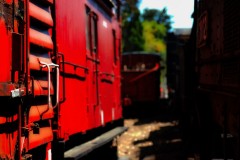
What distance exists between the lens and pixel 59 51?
5.27 meters

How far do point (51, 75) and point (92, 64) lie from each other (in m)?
2.35

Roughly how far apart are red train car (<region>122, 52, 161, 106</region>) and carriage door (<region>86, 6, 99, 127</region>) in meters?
12.8

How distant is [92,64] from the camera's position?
23.7 ft

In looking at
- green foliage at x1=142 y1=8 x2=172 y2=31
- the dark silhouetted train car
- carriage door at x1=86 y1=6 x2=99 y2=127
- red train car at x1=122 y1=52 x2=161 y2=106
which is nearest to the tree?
green foliage at x1=142 y1=8 x2=172 y2=31

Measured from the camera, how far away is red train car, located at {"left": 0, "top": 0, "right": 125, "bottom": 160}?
3.68 meters

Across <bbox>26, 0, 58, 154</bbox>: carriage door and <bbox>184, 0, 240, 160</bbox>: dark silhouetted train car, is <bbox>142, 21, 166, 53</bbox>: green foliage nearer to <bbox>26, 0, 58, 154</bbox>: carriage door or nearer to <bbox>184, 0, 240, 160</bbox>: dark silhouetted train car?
<bbox>184, 0, 240, 160</bbox>: dark silhouetted train car

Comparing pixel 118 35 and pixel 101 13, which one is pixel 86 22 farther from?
pixel 118 35

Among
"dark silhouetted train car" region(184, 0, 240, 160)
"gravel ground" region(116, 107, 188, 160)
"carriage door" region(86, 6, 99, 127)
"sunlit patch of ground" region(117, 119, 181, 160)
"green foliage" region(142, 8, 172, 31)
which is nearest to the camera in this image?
"dark silhouetted train car" region(184, 0, 240, 160)

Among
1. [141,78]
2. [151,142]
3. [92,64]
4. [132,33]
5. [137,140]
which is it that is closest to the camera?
[92,64]

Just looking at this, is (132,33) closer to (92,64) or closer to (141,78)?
(141,78)

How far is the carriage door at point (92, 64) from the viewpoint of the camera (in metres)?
7.03

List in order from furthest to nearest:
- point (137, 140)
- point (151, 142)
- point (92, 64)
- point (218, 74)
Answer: point (137, 140) → point (151, 142) → point (92, 64) → point (218, 74)

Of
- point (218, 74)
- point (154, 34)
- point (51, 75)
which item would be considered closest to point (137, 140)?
point (218, 74)

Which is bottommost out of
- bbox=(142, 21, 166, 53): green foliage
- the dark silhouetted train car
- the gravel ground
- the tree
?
the gravel ground
